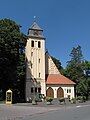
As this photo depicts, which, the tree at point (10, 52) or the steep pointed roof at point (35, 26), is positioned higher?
the steep pointed roof at point (35, 26)

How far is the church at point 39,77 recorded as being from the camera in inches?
2537

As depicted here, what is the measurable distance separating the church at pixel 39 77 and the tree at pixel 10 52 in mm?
7386

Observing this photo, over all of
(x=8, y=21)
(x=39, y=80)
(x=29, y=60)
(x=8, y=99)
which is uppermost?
(x=8, y=21)

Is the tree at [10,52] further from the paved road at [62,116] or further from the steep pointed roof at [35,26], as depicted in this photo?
the paved road at [62,116]

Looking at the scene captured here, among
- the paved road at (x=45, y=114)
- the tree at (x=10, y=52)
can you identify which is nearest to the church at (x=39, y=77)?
the tree at (x=10, y=52)

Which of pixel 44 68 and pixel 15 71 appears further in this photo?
pixel 44 68

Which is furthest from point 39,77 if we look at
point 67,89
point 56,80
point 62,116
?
point 62,116

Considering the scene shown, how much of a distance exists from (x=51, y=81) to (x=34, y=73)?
16.0 feet

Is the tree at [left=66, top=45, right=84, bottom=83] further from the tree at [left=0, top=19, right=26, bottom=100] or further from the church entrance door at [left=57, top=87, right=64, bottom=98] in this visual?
the tree at [left=0, top=19, right=26, bottom=100]

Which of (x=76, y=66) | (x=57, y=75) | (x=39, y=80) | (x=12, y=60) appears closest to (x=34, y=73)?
(x=39, y=80)

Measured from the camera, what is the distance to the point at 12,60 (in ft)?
176

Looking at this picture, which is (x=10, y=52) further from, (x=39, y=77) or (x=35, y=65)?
(x=39, y=77)

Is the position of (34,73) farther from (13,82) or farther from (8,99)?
(8,99)

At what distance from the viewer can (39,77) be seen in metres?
65.2
